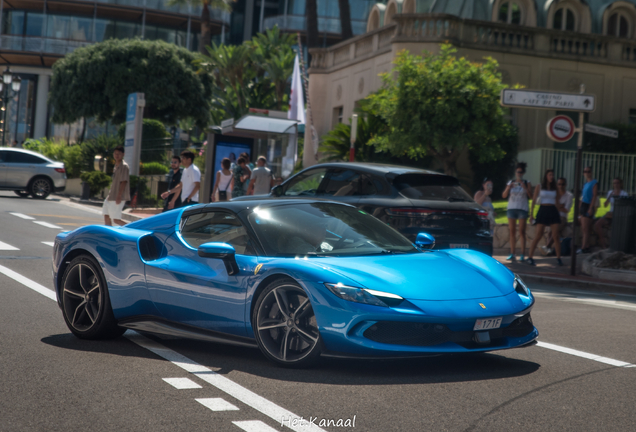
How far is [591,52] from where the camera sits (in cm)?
3095

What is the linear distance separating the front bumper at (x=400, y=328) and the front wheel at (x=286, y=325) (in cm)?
14

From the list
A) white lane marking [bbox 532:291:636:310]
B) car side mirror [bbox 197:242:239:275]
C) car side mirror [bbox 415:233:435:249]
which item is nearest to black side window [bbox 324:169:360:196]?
white lane marking [bbox 532:291:636:310]

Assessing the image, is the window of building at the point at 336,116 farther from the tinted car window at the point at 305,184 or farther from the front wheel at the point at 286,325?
the front wheel at the point at 286,325

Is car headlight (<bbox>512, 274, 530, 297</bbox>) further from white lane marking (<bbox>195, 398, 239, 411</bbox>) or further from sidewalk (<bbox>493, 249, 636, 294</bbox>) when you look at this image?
sidewalk (<bbox>493, 249, 636, 294</bbox>)

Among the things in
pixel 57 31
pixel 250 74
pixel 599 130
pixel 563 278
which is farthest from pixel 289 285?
pixel 57 31

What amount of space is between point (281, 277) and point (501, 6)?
29.7 metres

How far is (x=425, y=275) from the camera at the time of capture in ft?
18.6

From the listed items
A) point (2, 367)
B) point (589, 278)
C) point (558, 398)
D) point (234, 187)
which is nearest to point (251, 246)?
point (2, 367)

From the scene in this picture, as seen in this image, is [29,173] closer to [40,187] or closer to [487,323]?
[40,187]

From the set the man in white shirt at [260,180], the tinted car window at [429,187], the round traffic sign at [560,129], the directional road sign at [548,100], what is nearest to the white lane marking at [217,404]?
the tinted car window at [429,187]

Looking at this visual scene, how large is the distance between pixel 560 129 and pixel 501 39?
15595mm

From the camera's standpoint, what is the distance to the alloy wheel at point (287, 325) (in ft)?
17.9

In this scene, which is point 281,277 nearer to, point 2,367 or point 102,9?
point 2,367

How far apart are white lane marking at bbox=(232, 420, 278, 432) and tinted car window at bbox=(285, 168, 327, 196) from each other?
8.02 metres
